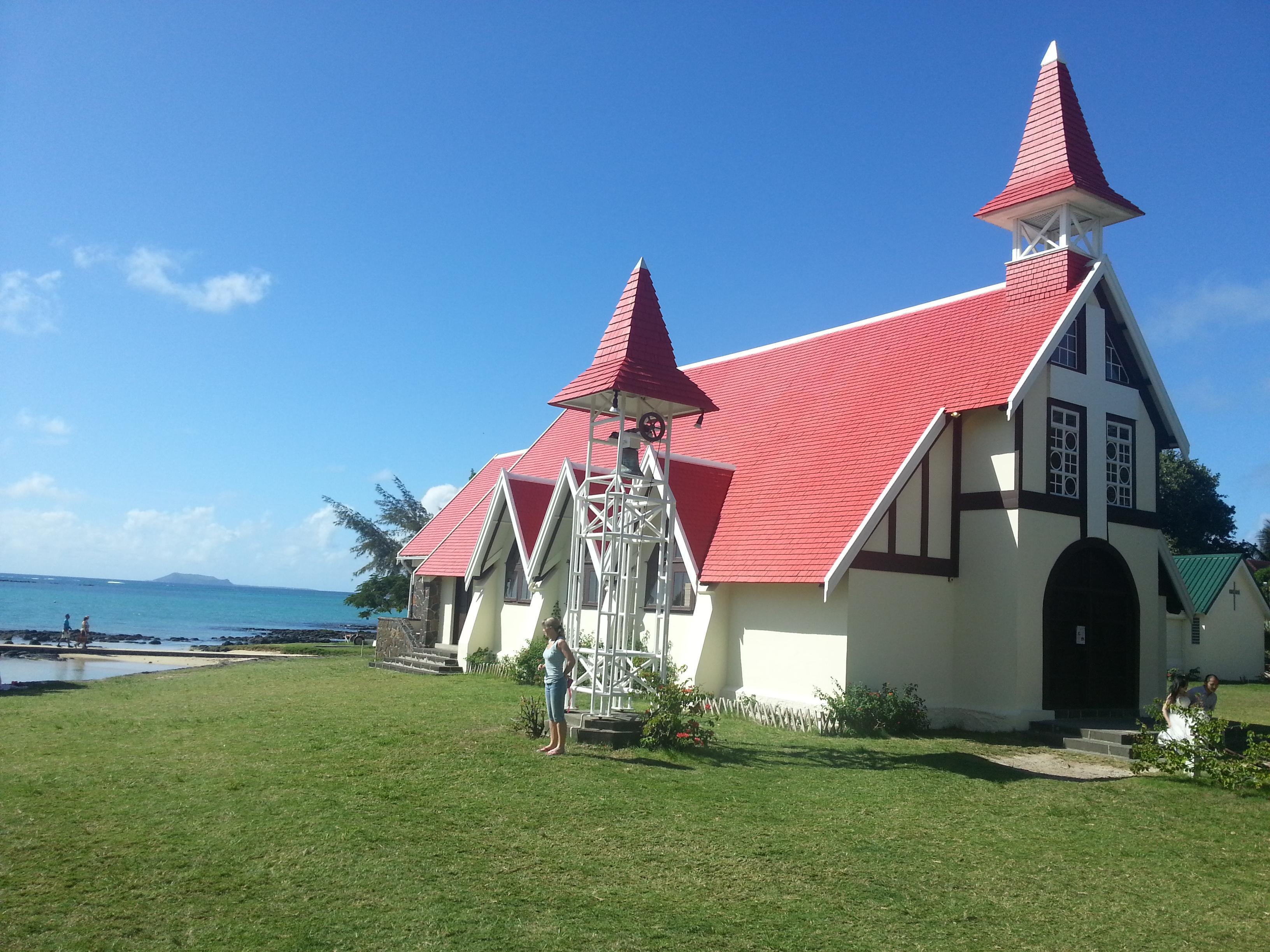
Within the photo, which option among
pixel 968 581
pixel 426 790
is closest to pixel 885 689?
pixel 968 581

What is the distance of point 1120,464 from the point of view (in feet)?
→ 64.1

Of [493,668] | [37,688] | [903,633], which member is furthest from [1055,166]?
[37,688]

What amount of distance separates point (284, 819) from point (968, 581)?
1305 centimetres

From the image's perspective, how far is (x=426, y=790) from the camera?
35.0ft

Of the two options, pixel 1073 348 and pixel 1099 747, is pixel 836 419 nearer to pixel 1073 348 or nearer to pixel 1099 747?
pixel 1073 348

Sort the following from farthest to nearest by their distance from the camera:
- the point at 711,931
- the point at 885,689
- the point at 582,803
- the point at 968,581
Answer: the point at 968,581 < the point at 885,689 < the point at 582,803 < the point at 711,931

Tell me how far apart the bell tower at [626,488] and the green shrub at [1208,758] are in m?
6.92

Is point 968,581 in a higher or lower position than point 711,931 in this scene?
higher

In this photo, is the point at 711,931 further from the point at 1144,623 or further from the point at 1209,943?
the point at 1144,623

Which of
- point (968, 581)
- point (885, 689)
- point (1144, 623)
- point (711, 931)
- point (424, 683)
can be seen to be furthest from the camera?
point (424, 683)

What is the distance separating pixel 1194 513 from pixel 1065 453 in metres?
39.3

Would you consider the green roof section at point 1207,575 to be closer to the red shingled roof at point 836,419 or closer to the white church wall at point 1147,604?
the white church wall at point 1147,604

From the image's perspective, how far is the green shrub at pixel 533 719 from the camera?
13.7 m

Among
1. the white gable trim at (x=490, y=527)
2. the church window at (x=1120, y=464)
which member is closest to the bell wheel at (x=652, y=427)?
the church window at (x=1120, y=464)
